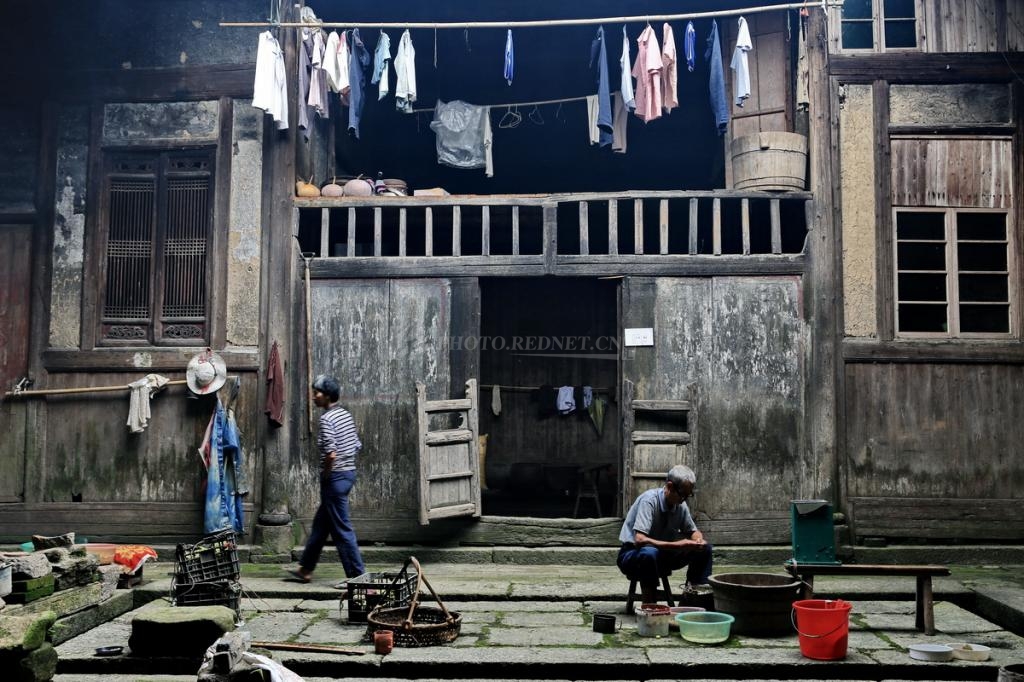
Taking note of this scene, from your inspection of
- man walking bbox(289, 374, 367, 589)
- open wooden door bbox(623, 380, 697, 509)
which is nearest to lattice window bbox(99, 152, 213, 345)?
man walking bbox(289, 374, 367, 589)

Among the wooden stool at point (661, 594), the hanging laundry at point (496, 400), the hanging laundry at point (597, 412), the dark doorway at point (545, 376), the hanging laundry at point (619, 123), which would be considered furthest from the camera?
the dark doorway at point (545, 376)

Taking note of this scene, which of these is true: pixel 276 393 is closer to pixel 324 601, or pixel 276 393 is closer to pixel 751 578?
pixel 324 601

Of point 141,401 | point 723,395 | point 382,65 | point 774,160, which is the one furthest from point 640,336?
point 141,401

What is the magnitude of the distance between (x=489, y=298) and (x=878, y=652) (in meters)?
9.60

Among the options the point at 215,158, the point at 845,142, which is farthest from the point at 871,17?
the point at 215,158

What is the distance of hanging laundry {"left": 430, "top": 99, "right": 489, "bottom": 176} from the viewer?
39.8 ft

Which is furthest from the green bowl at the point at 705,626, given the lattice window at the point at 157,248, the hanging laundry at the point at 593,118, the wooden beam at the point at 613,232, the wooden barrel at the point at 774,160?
the hanging laundry at the point at 593,118

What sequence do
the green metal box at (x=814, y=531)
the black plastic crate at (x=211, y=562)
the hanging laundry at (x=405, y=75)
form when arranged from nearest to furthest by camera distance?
the black plastic crate at (x=211, y=562) < the green metal box at (x=814, y=531) < the hanging laundry at (x=405, y=75)

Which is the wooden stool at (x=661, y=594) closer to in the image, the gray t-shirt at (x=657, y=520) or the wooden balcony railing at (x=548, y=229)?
the gray t-shirt at (x=657, y=520)

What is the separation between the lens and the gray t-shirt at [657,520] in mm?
7652

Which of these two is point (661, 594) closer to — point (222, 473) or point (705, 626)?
point (705, 626)

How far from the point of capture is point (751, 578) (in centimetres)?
764

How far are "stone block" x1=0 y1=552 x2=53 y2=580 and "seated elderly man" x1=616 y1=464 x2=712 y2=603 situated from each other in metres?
4.57

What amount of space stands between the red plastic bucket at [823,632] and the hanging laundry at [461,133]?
7.38 metres
